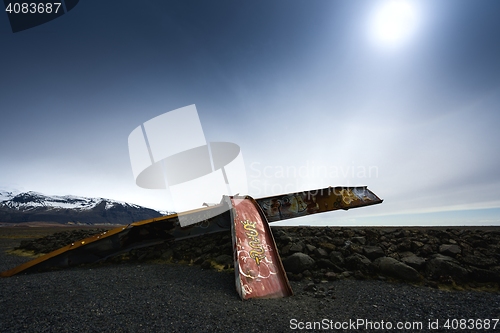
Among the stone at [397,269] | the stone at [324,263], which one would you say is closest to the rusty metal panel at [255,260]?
the stone at [324,263]

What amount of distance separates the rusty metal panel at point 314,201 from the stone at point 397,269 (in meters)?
3.70

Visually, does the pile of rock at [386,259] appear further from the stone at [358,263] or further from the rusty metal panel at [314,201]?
the rusty metal panel at [314,201]

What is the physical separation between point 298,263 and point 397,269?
2.12 m

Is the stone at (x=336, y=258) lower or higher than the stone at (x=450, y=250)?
lower

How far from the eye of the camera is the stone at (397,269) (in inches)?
176

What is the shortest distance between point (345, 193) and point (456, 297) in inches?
223

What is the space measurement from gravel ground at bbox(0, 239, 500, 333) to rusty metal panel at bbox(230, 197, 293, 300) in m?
0.26

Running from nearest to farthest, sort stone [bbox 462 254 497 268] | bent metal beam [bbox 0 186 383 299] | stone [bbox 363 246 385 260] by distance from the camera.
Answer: bent metal beam [bbox 0 186 383 299] < stone [bbox 462 254 497 268] < stone [bbox 363 246 385 260]

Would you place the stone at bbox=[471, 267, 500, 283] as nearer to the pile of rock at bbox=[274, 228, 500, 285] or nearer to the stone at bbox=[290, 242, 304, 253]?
the pile of rock at bbox=[274, 228, 500, 285]

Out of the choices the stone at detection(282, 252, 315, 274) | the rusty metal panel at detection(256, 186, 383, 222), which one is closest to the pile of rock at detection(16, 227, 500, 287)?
the stone at detection(282, 252, 315, 274)

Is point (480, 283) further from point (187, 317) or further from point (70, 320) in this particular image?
point (70, 320)

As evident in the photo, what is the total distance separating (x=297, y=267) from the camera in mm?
5148

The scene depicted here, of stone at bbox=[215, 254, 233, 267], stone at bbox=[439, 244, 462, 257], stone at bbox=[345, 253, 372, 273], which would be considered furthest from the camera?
stone at bbox=[215, 254, 233, 267]

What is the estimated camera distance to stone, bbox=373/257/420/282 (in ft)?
14.7
